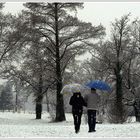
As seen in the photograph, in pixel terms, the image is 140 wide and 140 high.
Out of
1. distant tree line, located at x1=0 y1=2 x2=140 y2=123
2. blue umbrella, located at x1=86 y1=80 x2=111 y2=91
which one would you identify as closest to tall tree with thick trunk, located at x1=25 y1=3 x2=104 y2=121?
distant tree line, located at x1=0 y1=2 x2=140 y2=123

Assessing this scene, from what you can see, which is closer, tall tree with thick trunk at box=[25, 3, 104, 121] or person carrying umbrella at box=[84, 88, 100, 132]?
person carrying umbrella at box=[84, 88, 100, 132]

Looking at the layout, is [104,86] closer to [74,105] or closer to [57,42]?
[74,105]

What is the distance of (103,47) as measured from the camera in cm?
4000

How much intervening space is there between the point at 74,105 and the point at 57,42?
17859 mm

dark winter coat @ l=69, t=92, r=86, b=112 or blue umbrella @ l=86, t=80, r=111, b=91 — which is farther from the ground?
blue umbrella @ l=86, t=80, r=111, b=91

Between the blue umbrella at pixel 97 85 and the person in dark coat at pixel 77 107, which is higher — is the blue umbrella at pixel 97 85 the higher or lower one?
the higher one

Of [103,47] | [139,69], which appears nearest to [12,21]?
[103,47]

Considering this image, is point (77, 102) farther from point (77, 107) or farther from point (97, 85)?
point (97, 85)

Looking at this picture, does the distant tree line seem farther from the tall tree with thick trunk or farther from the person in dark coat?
the person in dark coat

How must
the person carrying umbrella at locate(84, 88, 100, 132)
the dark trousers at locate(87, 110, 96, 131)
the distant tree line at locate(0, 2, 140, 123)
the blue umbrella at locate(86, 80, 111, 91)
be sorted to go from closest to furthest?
the dark trousers at locate(87, 110, 96, 131) → the person carrying umbrella at locate(84, 88, 100, 132) → the blue umbrella at locate(86, 80, 111, 91) → the distant tree line at locate(0, 2, 140, 123)

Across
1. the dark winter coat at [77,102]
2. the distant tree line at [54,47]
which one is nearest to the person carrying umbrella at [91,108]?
the dark winter coat at [77,102]

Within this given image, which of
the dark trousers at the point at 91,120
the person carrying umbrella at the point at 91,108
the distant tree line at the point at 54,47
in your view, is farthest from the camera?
the distant tree line at the point at 54,47

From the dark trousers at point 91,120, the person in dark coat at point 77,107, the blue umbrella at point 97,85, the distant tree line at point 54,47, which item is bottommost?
the dark trousers at point 91,120

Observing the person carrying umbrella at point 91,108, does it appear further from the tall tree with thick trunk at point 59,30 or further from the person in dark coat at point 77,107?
the tall tree with thick trunk at point 59,30
